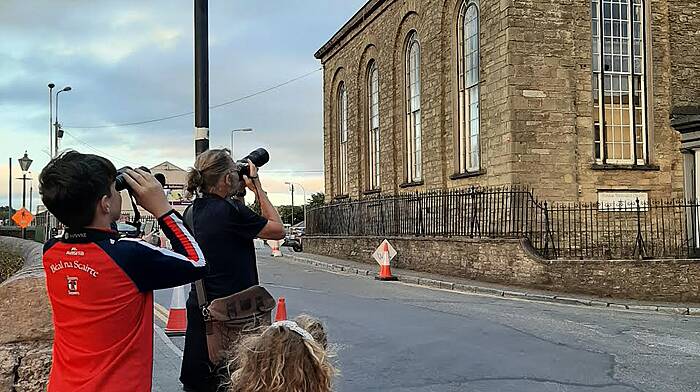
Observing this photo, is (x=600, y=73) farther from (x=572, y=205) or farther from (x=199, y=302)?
(x=199, y=302)

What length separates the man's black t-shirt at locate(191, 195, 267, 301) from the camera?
13.3 feet

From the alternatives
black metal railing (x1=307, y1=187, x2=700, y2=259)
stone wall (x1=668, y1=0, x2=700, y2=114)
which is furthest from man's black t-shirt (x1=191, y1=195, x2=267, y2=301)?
stone wall (x1=668, y1=0, x2=700, y2=114)

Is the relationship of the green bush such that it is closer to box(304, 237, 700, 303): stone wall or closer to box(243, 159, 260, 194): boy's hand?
box(243, 159, 260, 194): boy's hand

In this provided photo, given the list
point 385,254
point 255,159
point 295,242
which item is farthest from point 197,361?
point 295,242

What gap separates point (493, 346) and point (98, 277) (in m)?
7.69

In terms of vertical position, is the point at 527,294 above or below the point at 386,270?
below

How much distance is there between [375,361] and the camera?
8766mm

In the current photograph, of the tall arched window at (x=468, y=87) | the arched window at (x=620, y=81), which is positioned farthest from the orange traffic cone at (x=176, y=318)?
the arched window at (x=620, y=81)

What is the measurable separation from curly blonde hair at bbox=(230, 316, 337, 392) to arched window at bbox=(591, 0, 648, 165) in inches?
829

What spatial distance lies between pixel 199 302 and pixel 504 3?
1936 cm

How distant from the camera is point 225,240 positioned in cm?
408

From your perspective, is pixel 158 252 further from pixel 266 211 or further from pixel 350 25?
pixel 350 25

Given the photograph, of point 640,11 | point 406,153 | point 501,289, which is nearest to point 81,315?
point 501,289

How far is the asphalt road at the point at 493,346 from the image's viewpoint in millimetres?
7742
